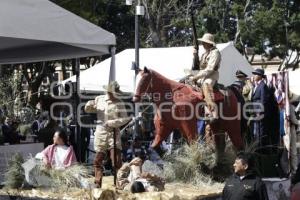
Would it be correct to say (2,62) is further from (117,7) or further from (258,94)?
(117,7)

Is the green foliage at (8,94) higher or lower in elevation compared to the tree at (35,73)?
lower

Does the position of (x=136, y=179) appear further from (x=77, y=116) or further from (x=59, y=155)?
(x=77, y=116)

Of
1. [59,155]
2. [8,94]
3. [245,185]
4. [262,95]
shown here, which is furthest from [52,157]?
[8,94]

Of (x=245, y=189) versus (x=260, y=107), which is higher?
(x=260, y=107)

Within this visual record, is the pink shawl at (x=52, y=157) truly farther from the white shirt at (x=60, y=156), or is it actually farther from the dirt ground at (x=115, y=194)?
the dirt ground at (x=115, y=194)

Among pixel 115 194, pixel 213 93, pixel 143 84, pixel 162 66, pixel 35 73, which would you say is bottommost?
pixel 115 194

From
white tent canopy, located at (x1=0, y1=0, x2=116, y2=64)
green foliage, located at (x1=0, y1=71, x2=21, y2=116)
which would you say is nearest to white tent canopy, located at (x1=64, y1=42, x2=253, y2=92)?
green foliage, located at (x1=0, y1=71, x2=21, y2=116)

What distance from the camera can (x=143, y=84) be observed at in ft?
31.5

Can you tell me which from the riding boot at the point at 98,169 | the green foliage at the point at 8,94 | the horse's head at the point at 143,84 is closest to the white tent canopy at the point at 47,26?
the horse's head at the point at 143,84

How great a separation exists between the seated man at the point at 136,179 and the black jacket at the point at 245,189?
214cm

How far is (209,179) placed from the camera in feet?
31.2

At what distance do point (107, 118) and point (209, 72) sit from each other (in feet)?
6.06

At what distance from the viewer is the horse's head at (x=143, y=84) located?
31.4ft

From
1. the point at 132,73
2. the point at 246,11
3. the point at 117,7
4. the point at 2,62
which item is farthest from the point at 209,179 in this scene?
the point at 117,7
